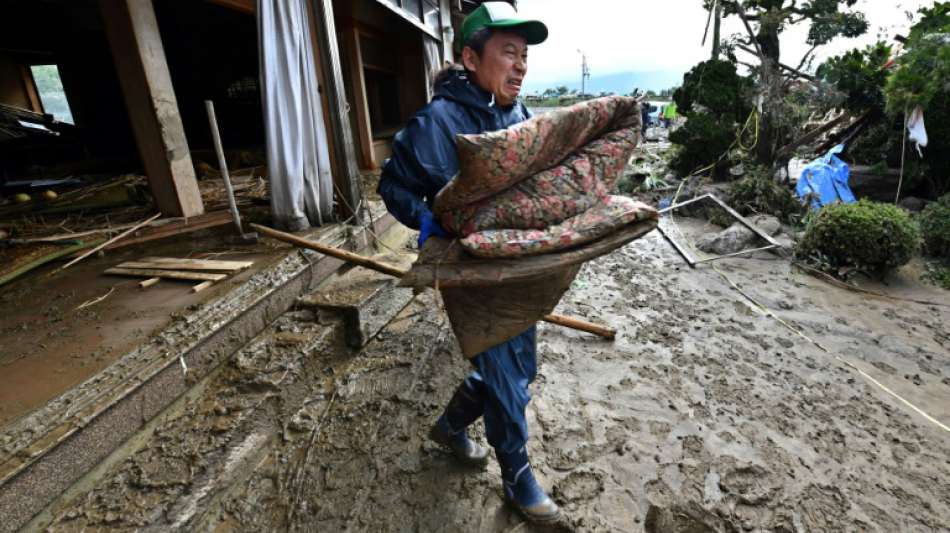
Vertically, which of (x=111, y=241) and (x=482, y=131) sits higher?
(x=482, y=131)

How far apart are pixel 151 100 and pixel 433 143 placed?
3.44m

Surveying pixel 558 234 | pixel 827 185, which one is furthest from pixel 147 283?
pixel 827 185

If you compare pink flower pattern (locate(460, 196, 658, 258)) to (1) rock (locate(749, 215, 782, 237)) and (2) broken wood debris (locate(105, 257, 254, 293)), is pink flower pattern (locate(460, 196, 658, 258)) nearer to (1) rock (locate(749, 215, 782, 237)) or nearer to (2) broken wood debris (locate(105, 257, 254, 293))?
(2) broken wood debris (locate(105, 257, 254, 293))

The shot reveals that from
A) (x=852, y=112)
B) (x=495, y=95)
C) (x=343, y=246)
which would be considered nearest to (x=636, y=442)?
(x=495, y=95)

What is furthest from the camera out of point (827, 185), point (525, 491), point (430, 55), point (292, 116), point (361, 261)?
point (430, 55)

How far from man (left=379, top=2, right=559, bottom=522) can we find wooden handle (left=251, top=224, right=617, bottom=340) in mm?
1000

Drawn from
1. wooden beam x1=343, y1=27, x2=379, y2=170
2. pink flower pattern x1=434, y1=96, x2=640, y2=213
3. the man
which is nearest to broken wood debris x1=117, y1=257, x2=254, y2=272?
the man

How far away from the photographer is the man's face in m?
1.55

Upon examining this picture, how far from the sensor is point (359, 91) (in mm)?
7500

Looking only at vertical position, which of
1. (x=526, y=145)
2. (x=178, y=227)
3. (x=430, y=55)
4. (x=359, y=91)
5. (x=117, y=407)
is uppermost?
(x=430, y=55)

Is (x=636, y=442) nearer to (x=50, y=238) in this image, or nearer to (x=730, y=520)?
(x=730, y=520)

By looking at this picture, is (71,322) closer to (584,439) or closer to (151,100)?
(151,100)

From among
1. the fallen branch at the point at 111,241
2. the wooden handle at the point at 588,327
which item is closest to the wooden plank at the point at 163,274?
the fallen branch at the point at 111,241

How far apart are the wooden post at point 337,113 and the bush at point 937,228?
7.25m
